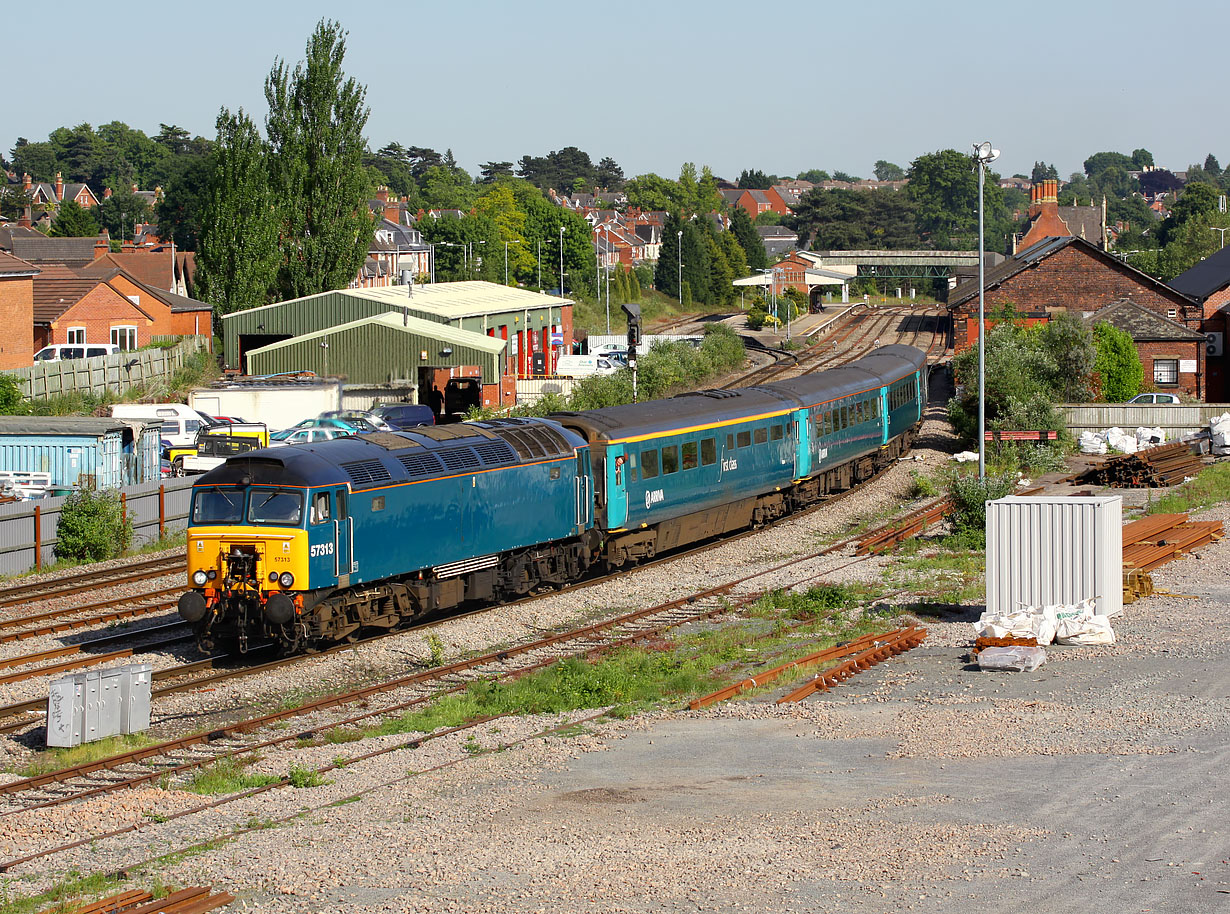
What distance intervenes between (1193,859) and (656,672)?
9.20 meters

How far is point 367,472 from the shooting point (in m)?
20.2

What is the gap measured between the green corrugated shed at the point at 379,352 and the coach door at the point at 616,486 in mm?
24940

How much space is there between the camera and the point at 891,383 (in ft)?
138

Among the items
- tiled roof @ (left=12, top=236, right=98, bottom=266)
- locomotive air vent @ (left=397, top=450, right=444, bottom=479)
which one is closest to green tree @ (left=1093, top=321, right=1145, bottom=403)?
locomotive air vent @ (left=397, top=450, right=444, bottom=479)

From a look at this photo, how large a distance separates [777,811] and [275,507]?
9.64 m

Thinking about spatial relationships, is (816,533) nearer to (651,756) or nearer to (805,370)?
(651,756)

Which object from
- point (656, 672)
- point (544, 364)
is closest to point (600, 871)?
point (656, 672)

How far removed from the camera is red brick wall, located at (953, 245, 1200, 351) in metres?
63.9

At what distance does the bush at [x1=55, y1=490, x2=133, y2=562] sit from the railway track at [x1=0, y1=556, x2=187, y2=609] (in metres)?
1.17

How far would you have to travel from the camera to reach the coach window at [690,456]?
1107 inches

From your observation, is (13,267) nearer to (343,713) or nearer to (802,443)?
(802,443)

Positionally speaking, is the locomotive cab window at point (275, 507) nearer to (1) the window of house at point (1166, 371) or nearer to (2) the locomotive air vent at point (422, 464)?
(2) the locomotive air vent at point (422, 464)

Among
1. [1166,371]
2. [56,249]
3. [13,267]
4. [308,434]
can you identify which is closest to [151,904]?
[308,434]

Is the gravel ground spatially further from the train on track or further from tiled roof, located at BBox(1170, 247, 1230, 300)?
tiled roof, located at BBox(1170, 247, 1230, 300)
